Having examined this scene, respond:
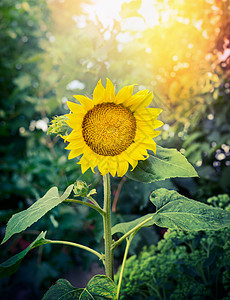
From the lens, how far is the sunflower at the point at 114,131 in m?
0.38

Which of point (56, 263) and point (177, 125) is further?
point (56, 263)

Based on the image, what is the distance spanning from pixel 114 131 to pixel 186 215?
0.16m

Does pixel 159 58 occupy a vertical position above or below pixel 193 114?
above

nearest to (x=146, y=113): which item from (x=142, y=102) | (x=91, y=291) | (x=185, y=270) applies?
(x=142, y=102)

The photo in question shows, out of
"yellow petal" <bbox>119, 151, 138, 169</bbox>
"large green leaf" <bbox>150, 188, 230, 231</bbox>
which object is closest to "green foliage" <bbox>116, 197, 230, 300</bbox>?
"large green leaf" <bbox>150, 188, 230, 231</bbox>

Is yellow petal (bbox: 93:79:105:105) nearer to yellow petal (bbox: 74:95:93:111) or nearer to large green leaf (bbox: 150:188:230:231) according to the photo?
yellow petal (bbox: 74:95:93:111)

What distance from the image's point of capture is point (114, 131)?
383 millimetres

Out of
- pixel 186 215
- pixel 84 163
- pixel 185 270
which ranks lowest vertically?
pixel 185 270

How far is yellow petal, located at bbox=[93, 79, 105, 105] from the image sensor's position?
36 centimetres

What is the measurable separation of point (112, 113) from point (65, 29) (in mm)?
2032

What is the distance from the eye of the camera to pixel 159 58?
1001 mm

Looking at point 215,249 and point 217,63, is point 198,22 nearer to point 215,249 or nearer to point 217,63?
point 217,63

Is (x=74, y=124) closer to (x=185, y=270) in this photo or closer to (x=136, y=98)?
(x=136, y=98)

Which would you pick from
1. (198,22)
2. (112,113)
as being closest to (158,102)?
(112,113)
